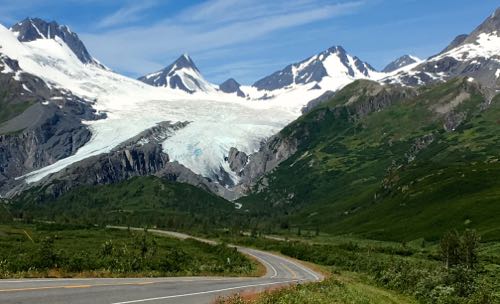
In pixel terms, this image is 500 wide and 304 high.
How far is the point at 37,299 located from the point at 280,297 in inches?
505

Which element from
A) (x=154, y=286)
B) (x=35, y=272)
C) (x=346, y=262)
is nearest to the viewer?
(x=154, y=286)

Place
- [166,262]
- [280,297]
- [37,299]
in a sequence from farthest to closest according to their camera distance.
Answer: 1. [166,262]
2. [280,297]
3. [37,299]

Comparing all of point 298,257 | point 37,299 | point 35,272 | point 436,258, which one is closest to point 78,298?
point 37,299

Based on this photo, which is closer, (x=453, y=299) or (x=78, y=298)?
(x=78, y=298)

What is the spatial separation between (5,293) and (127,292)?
7.72 m

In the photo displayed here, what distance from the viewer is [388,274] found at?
81.4 metres

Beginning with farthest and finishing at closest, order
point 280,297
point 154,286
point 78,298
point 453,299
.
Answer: point 453,299 → point 154,286 → point 280,297 → point 78,298

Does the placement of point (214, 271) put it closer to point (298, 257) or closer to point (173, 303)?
point (173, 303)

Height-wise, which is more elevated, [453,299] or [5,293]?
[5,293]

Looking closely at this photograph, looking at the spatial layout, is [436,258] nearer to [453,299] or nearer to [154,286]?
[453,299]

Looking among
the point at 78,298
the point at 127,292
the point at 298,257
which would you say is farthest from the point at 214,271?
the point at 298,257

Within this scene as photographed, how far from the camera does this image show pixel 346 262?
451 feet

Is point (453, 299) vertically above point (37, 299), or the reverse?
point (37, 299)

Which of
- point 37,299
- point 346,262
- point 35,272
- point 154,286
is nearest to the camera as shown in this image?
point 37,299
